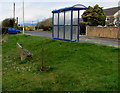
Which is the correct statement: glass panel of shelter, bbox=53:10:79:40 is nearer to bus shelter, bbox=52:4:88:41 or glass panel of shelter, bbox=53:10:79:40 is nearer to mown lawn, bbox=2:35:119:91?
bus shelter, bbox=52:4:88:41

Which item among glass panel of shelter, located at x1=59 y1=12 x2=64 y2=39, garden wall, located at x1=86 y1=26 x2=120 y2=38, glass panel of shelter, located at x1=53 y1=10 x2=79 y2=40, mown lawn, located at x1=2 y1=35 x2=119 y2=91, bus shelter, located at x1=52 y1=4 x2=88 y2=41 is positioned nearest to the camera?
mown lawn, located at x1=2 y1=35 x2=119 y2=91

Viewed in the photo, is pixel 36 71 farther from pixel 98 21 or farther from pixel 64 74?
pixel 98 21

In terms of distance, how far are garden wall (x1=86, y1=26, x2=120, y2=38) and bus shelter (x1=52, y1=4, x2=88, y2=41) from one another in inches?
262

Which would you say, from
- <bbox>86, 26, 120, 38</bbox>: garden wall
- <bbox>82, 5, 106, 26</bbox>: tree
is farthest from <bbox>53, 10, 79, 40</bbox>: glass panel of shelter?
<bbox>82, 5, 106, 26</bbox>: tree

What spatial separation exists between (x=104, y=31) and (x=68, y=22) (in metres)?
7.87

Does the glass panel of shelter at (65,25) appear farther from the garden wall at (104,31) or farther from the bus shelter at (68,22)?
the garden wall at (104,31)

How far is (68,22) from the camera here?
12359mm

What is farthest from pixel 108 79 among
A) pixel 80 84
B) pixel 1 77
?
pixel 1 77

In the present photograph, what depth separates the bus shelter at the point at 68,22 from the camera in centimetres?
1180

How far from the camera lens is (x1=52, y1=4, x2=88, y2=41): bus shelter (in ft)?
38.7

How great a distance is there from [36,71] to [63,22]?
24.5 ft

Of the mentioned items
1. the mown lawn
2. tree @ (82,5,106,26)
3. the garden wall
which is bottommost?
the mown lawn

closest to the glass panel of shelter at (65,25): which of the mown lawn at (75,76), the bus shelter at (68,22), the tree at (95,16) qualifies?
the bus shelter at (68,22)

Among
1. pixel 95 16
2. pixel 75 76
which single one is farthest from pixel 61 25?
pixel 95 16
